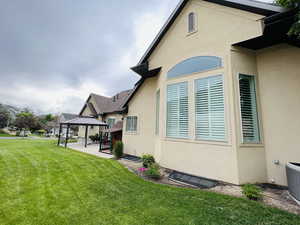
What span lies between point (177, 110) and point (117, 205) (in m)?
4.36

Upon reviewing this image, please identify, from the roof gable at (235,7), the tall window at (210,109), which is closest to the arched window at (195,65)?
the tall window at (210,109)

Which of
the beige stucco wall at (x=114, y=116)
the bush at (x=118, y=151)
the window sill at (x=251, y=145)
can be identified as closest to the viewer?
the window sill at (x=251, y=145)

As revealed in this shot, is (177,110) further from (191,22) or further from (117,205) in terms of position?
(191,22)

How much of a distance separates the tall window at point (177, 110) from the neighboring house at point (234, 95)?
46 millimetres

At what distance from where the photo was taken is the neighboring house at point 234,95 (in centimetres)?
433

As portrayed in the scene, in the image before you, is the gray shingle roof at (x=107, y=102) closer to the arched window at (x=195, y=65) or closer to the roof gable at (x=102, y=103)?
the roof gable at (x=102, y=103)

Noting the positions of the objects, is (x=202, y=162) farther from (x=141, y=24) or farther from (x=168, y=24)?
(x=141, y=24)

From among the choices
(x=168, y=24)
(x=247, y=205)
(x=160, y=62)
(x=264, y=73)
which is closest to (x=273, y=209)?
(x=247, y=205)

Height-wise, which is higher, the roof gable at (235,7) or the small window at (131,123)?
the roof gable at (235,7)

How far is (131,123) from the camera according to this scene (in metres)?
9.71

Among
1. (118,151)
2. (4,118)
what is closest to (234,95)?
(118,151)

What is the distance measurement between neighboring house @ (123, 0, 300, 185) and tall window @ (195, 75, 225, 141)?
0.03 metres

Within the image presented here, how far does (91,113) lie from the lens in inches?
797

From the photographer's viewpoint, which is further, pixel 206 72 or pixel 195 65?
pixel 195 65
